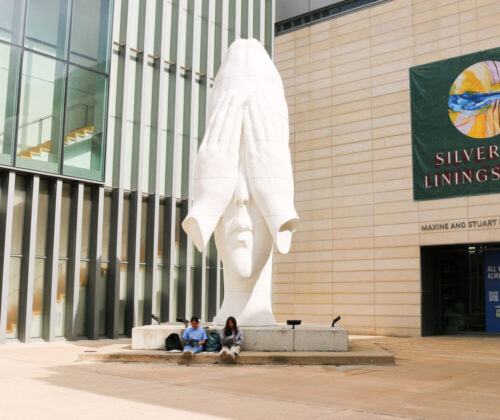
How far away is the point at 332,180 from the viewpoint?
2684cm

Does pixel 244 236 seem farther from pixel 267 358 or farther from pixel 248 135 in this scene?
pixel 267 358

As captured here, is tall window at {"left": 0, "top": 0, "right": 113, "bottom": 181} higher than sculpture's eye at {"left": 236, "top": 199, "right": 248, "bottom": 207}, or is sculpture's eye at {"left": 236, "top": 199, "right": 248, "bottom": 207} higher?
tall window at {"left": 0, "top": 0, "right": 113, "bottom": 181}

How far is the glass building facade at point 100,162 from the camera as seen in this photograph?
61.7 feet

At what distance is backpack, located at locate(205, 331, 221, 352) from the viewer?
1315 cm

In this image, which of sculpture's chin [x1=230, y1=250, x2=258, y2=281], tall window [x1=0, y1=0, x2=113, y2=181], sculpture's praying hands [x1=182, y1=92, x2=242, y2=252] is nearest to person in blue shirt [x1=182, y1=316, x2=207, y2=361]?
sculpture's chin [x1=230, y1=250, x2=258, y2=281]

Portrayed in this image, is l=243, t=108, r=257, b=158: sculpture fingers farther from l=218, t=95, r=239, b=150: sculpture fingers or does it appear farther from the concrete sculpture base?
the concrete sculpture base

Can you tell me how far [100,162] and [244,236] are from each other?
828cm

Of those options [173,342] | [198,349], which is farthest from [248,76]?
[198,349]

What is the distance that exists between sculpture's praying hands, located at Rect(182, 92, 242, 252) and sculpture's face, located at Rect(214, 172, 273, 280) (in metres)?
0.29

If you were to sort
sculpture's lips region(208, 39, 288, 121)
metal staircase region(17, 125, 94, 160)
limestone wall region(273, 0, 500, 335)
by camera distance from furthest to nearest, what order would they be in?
limestone wall region(273, 0, 500, 335) < metal staircase region(17, 125, 94, 160) < sculpture's lips region(208, 39, 288, 121)

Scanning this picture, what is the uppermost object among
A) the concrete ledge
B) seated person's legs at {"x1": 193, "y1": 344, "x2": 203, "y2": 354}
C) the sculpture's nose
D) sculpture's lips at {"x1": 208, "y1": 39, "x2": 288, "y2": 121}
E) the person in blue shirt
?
sculpture's lips at {"x1": 208, "y1": 39, "x2": 288, "y2": 121}

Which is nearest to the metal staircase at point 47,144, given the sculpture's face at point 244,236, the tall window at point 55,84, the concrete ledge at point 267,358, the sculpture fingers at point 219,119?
the tall window at point 55,84

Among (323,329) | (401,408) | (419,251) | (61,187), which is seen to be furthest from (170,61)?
(401,408)

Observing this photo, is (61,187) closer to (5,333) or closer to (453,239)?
(5,333)
